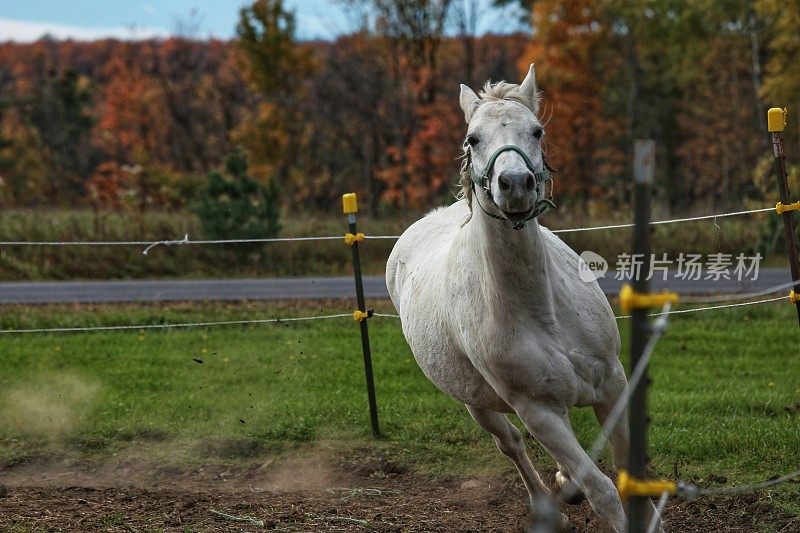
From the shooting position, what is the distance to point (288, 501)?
643cm

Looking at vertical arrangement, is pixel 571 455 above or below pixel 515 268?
below

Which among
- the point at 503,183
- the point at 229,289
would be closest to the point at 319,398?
the point at 503,183

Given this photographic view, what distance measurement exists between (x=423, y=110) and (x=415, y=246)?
2447 cm

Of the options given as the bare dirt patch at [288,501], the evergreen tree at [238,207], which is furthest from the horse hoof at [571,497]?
the evergreen tree at [238,207]

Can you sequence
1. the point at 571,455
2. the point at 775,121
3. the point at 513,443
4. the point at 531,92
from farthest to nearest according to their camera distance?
the point at 513,443 → the point at 775,121 → the point at 531,92 → the point at 571,455

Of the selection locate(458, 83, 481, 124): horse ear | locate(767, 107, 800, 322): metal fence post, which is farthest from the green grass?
locate(458, 83, 481, 124): horse ear

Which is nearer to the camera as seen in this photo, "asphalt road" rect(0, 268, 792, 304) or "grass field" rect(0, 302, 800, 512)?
"grass field" rect(0, 302, 800, 512)

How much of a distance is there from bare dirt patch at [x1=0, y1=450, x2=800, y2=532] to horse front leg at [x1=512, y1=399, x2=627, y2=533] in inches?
53.5

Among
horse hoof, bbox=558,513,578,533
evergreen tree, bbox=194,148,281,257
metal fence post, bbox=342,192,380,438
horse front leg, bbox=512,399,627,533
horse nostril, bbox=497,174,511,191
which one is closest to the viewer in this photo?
horse nostril, bbox=497,174,511,191

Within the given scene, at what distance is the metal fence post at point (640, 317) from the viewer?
2.39 m

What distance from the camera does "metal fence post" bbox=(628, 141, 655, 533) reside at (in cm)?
239

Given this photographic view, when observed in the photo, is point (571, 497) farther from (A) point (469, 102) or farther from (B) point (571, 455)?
(A) point (469, 102)

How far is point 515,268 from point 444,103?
27254 millimetres

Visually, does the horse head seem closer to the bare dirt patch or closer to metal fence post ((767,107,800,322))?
metal fence post ((767,107,800,322))
